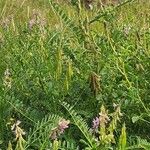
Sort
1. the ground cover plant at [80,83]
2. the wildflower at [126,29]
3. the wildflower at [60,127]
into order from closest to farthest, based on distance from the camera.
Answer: the wildflower at [60,127] → the ground cover plant at [80,83] → the wildflower at [126,29]

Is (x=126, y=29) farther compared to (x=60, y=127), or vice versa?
(x=126, y=29)

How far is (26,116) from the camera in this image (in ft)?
6.20

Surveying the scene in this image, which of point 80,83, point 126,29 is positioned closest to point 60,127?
point 80,83

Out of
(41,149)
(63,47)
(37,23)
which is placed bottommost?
(41,149)

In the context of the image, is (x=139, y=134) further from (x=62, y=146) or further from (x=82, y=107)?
(x=62, y=146)

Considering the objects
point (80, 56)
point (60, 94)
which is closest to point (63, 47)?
point (80, 56)

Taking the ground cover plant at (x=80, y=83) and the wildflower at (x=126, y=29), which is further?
the wildflower at (x=126, y=29)

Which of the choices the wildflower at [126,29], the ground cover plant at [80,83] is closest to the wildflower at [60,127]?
the ground cover plant at [80,83]

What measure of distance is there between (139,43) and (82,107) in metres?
0.36

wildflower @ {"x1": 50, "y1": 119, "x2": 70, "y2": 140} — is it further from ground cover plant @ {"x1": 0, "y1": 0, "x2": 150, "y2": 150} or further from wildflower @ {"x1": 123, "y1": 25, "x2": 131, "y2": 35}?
wildflower @ {"x1": 123, "y1": 25, "x2": 131, "y2": 35}

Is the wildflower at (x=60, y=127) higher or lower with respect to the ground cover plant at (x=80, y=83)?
lower

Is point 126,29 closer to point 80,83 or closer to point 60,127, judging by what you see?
point 80,83

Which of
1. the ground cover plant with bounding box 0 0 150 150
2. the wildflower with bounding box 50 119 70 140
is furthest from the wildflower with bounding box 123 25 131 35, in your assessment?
the wildflower with bounding box 50 119 70 140

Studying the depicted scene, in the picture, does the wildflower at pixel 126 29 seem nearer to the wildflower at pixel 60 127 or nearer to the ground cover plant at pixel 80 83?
the ground cover plant at pixel 80 83
